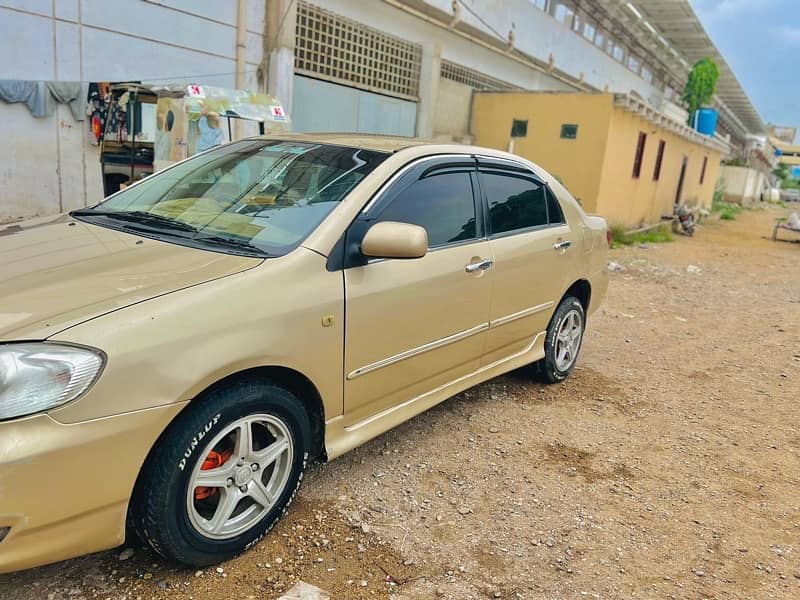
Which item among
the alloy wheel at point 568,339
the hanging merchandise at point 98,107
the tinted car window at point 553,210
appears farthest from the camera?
the hanging merchandise at point 98,107

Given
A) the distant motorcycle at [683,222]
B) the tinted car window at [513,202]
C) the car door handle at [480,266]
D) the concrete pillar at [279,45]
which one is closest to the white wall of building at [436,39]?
the concrete pillar at [279,45]

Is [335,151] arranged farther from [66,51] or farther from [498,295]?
[66,51]

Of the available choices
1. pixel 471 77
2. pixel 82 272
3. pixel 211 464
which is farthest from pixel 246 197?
pixel 471 77

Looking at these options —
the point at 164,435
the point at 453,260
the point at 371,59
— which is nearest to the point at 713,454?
the point at 453,260

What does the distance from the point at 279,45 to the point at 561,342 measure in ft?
22.1

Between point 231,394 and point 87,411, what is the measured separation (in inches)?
20.5

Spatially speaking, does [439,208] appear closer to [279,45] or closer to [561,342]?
[561,342]

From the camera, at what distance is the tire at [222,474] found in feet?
7.03

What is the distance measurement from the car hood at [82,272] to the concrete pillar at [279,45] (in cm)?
693

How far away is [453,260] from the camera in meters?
3.31

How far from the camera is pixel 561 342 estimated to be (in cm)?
467

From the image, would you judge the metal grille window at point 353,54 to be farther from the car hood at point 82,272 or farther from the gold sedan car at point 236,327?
the car hood at point 82,272

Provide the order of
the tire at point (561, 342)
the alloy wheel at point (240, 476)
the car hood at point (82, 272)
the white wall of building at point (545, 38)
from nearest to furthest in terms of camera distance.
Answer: the car hood at point (82, 272) → the alloy wheel at point (240, 476) → the tire at point (561, 342) → the white wall of building at point (545, 38)

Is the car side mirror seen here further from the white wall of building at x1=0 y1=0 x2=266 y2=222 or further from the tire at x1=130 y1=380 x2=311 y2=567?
the white wall of building at x1=0 y1=0 x2=266 y2=222
